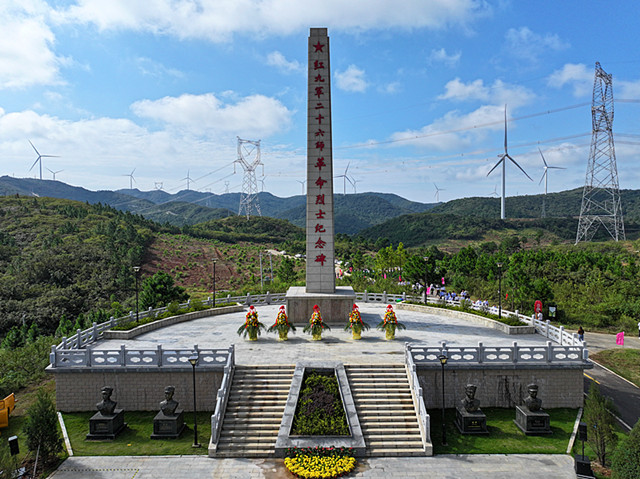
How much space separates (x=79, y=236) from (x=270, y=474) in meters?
62.7

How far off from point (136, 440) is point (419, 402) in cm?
922

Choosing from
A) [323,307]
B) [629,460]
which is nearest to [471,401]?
[629,460]

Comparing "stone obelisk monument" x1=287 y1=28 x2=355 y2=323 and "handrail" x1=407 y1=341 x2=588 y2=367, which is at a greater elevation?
"stone obelisk monument" x1=287 y1=28 x2=355 y2=323

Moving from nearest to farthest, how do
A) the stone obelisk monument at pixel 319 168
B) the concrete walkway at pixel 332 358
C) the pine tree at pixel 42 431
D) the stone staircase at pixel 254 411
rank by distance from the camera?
the concrete walkway at pixel 332 358
the pine tree at pixel 42 431
the stone staircase at pixel 254 411
the stone obelisk monument at pixel 319 168

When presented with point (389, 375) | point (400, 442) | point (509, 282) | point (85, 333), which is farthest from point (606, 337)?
point (85, 333)

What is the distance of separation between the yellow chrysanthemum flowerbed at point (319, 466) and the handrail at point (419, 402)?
2.44 m

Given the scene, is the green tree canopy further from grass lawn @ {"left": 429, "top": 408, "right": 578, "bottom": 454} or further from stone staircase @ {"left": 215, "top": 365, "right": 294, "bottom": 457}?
grass lawn @ {"left": 429, "top": 408, "right": 578, "bottom": 454}

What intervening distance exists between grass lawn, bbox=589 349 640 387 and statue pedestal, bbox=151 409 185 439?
19890 millimetres

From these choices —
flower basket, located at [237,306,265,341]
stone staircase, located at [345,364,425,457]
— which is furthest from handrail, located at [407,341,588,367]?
flower basket, located at [237,306,265,341]

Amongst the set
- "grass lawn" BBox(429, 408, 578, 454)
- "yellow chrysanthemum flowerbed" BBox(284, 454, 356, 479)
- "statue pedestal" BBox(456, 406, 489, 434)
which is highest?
"statue pedestal" BBox(456, 406, 489, 434)

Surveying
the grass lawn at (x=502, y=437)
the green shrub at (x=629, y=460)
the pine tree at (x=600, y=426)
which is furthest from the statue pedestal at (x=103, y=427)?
the pine tree at (x=600, y=426)

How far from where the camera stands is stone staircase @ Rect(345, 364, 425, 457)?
12992mm

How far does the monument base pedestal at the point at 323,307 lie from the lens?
2289 cm

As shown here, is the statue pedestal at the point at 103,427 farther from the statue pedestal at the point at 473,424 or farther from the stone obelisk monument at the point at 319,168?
the statue pedestal at the point at 473,424
